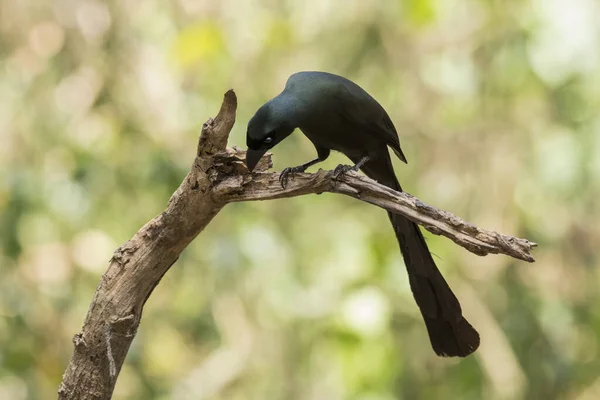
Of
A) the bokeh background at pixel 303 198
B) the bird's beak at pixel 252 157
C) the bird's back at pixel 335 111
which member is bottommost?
the bird's beak at pixel 252 157

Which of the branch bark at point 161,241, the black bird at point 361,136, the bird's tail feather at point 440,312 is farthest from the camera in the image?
the bird's tail feather at point 440,312

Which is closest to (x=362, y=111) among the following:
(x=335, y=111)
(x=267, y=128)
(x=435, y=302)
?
(x=335, y=111)

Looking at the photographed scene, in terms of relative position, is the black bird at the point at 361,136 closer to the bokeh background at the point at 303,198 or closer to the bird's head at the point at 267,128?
the bird's head at the point at 267,128

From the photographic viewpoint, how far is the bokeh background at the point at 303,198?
3643 millimetres

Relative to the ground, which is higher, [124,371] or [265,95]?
[265,95]

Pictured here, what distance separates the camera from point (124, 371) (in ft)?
14.4

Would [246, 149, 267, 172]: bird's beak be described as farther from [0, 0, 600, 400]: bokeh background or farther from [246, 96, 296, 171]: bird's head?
[0, 0, 600, 400]: bokeh background

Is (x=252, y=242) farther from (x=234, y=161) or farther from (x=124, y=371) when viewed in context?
(x=234, y=161)

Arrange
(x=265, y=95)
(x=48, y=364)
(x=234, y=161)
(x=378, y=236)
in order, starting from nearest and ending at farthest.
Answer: (x=234, y=161) < (x=378, y=236) < (x=48, y=364) < (x=265, y=95)

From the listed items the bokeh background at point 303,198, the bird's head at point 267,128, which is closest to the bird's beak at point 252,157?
the bird's head at point 267,128

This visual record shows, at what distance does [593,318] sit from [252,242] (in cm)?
175

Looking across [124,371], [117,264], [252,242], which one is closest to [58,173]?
[252,242]

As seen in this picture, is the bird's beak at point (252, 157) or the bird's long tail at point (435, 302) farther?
the bird's long tail at point (435, 302)

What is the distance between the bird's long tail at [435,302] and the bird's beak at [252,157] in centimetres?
59
